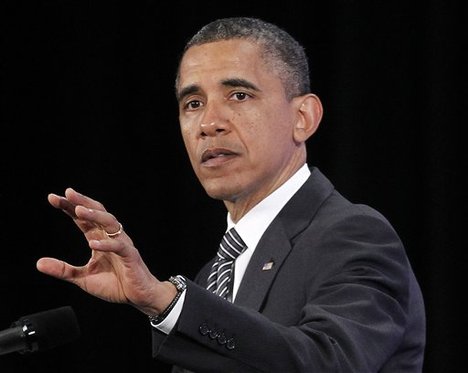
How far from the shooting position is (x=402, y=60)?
320 cm

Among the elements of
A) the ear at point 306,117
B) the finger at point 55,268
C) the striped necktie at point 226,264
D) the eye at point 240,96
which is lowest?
the striped necktie at point 226,264

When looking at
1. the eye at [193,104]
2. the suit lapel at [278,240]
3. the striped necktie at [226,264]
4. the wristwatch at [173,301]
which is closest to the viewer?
the wristwatch at [173,301]

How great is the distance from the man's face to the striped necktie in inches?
4.4

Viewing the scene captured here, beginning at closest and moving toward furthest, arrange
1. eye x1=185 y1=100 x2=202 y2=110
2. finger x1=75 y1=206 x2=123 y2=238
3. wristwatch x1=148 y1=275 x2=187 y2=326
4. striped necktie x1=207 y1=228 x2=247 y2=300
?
finger x1=75 y1=206 x2=123 y2=238 → wristwatch x1=148 y1=275 x2=187 y2=326 → striped necktie x1=207 y1=228 x2=247 y2=300 → eye x1=185 y1=100 x2=202 y2=110

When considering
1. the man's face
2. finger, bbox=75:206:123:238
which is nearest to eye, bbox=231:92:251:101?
the man's face

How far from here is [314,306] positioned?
1.81 m

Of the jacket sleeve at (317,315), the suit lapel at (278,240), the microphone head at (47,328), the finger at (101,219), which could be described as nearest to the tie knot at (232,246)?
the suit lapel at (278,240)

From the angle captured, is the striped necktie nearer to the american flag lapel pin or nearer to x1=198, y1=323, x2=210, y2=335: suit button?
the american flag lapel pin

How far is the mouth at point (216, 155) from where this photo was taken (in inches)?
90.7

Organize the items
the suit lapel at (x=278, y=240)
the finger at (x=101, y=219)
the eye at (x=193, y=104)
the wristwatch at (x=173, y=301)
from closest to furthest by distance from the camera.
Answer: the finger at (x=101, y=219) < the wristwatch at (x=173, y=301) < the suit lapel at (x=278, y=240) < the eye at (x=193, y=104)

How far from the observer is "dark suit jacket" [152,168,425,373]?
165 cm

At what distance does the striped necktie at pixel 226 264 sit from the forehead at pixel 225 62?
1.26ft

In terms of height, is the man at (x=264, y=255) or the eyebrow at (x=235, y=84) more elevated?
the eyebrow at (x=235, y=84)

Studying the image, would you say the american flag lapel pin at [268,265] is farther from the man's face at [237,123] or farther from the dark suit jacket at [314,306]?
the man's face at [237,123]
